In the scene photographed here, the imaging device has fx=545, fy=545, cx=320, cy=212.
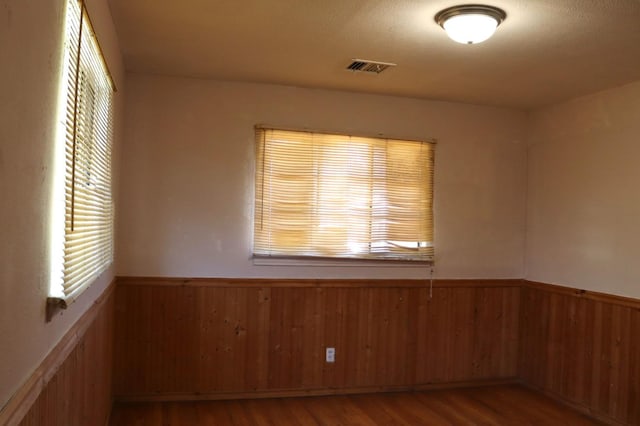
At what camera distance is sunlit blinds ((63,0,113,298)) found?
1.75 meters

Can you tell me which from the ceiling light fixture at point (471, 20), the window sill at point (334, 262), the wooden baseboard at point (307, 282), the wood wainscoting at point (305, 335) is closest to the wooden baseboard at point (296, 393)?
the wood wainscoting at point (305, 335)

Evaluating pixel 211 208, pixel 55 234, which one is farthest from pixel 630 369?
pixel 55 234

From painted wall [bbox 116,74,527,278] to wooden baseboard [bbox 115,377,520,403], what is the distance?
2.93 feet

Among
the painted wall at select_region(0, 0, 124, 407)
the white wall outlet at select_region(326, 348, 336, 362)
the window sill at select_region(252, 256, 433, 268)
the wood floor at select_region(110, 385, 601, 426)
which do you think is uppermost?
the painted wall at select_region(0, 0, 124, 407)

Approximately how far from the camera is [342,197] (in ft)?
14.4

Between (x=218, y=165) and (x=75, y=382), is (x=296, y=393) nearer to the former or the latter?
(x=218, y=165)

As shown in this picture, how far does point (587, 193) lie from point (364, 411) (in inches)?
93.9

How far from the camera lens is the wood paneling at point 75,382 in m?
1.34

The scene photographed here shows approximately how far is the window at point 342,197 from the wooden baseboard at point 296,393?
1.06 m

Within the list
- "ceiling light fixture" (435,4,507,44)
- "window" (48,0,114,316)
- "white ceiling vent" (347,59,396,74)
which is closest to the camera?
"window" (48,0,114,316)

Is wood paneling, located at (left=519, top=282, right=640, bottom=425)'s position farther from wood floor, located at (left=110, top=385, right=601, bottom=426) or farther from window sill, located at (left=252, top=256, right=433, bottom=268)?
window sill, located at (left=252, top=256, right=433, bottom=268)

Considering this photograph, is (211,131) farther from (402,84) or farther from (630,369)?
(630,369)

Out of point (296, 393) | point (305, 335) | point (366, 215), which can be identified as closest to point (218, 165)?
point (366, 215)

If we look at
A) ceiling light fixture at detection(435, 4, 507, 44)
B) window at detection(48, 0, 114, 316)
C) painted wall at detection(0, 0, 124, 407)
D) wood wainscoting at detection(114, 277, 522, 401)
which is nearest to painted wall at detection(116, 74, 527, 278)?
wood wainscoting at detection(114, 277, 522, 401)
